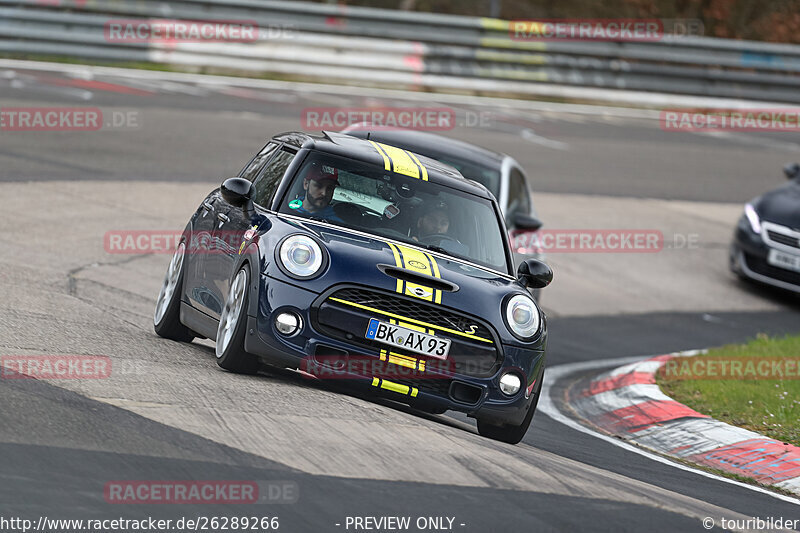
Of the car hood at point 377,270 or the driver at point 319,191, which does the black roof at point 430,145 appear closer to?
the driver at point 319,191

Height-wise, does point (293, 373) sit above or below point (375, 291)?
below

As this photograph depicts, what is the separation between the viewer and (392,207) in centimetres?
796

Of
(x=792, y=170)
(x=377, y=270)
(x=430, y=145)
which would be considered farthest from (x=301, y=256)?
(x=792, y=170)

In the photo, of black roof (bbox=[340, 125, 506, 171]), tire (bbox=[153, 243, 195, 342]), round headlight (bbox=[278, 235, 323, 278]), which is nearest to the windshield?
round headlight (bbox=[278, 235, 323, 278])

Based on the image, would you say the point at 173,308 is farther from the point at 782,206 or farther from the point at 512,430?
the point at 782,206

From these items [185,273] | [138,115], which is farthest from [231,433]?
[138,115]

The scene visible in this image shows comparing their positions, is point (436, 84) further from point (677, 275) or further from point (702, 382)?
point (702, 382)

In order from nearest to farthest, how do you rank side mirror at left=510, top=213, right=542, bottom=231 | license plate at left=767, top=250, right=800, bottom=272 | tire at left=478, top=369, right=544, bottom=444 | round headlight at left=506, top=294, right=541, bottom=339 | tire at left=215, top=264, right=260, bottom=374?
1. tire at left=215, top=264, right=260, bottom=374
2. round headlight at left=506, top=294, right=541, bottom=339
3. tire at left=478, top=369, right=544, bottom=444
4. side mirror at left=510, top=213, right=542, bottom=231
5. license plate at left=767, top=250, right=800, bottom=272

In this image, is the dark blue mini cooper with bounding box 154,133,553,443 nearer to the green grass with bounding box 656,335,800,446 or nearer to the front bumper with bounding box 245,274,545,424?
the front bumper with bounding box 245,274,545,424

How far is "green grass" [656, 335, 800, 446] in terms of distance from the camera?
347 inches

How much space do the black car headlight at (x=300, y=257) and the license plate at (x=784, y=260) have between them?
9.57m

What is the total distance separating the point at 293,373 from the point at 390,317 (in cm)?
121

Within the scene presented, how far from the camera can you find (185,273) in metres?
8.48

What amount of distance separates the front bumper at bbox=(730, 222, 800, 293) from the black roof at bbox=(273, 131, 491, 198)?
793 centimetres
